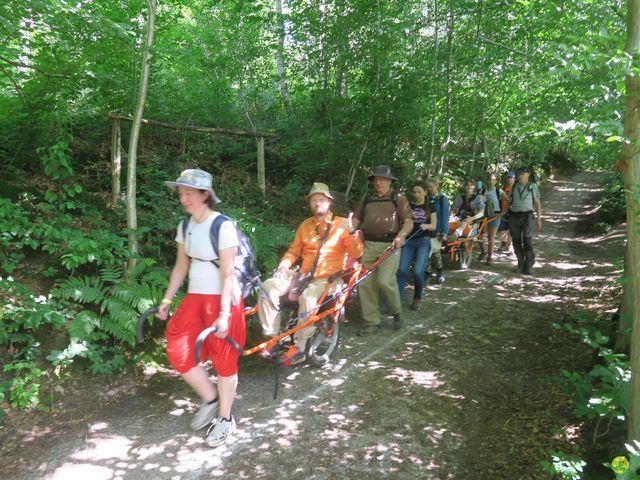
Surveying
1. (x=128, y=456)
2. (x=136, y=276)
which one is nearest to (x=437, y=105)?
(x=136, y=276)

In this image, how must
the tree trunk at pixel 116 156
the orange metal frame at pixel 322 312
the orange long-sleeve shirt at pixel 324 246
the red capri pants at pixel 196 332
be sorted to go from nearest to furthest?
1. the red capri pants at pixel 196 332
2. the orange metal frame at pixel 322 312
3. the orange long-sleeve shirt at pixel 324 246
4. the tree trunk at pixel 116 156

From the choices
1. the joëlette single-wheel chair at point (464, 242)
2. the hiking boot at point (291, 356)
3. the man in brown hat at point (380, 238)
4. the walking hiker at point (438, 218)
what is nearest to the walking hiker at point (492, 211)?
the joëlette single-wheel chair at point (464, 242)

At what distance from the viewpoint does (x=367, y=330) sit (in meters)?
6.09

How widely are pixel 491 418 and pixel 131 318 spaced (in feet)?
12.5

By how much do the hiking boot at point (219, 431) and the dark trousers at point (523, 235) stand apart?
7361 millimetres

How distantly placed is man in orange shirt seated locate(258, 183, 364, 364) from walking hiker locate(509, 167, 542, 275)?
5.27 m

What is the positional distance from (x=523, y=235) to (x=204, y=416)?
7493 millimetres

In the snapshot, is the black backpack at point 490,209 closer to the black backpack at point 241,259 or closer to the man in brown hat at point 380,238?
the man in brown hat at point 380,238

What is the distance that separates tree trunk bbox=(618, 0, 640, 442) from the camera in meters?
2.86

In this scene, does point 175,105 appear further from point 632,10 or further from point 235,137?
point 632,10

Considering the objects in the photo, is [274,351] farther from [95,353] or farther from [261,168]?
[261,168]

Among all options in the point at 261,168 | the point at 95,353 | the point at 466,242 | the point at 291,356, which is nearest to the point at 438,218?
the point at 466,242

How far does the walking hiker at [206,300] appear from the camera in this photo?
3.48 m

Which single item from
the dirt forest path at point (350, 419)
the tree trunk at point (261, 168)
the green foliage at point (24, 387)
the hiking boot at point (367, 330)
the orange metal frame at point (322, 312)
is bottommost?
the dirt forest path at point (350, 419)
